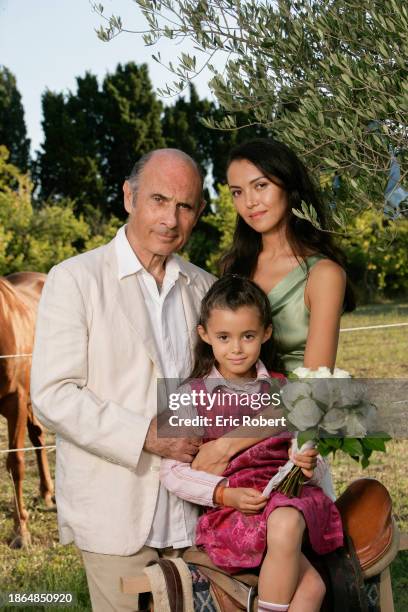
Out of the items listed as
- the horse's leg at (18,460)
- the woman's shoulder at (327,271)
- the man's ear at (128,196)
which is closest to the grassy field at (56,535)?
the horse's leg at (18,460)

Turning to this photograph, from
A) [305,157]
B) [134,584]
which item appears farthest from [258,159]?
[134,584]

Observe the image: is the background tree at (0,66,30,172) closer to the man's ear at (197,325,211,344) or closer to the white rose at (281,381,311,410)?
the man's ear at (197,325,211,344)

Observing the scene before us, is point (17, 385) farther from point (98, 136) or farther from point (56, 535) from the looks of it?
point (98, 136)

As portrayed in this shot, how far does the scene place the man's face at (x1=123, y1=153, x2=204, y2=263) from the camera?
10.1ft

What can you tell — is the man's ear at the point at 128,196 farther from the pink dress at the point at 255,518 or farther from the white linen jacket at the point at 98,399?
the pink dress at the point at 255,518

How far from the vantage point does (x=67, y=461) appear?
3.00 metres

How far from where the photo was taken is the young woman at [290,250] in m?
3.09

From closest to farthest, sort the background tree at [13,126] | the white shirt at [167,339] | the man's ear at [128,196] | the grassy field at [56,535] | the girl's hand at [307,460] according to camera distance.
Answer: the girl's hand at [307,460], the white shirt at [167,339], the man's ear at [128,196], the grassy field at [56,535], the background tree at [13,126]

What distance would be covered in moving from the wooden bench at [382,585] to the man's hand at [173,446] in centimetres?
40

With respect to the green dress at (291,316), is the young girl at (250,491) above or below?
below

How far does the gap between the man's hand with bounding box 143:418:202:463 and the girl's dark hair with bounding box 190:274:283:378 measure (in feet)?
0.82

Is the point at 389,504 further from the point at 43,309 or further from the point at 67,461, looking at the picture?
the point at 43,309

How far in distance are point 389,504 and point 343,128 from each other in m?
1.38

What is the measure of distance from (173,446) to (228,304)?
513 mm
